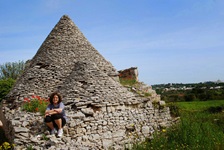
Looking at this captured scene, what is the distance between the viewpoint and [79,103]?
26.0ft

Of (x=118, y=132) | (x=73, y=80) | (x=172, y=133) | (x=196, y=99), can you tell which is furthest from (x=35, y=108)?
(x=196, y=99)

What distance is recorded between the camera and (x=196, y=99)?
32812 mm

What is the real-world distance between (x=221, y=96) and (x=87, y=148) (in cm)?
2964

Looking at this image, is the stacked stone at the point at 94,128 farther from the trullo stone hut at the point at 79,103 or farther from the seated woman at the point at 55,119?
the seated woman at the point at 55,119

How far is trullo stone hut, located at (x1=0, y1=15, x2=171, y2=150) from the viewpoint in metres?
6.75

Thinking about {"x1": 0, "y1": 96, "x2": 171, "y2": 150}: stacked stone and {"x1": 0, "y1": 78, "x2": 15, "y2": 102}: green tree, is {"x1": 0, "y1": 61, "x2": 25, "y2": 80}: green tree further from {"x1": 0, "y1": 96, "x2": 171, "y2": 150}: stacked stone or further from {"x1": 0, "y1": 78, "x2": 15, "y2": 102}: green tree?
{"x1": 0, "y1": 96, "x2": 171, "y2": 150}: stacked stone

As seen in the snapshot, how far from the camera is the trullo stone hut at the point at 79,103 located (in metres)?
6.75

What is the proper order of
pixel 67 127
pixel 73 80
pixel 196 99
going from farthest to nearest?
1. pixel 196 99
2. pixel 73 80
3. pixel 67 127

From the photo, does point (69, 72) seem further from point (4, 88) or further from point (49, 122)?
point (4, 88)

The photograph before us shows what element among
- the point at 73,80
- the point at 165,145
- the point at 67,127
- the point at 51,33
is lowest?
the point at 165,145

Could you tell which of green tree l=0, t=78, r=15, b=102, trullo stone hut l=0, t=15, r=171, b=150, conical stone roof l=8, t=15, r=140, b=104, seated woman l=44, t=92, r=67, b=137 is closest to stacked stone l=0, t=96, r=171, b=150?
trullo stone hut l=0, t=15, r=171, b=150

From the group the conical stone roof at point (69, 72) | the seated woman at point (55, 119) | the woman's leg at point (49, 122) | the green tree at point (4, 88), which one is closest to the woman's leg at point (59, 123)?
the seated woman at point (55, 119)

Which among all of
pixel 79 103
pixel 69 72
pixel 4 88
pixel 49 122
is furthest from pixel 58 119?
pixel 4 88

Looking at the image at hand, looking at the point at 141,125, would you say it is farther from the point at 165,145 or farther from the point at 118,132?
the point at 165,145
